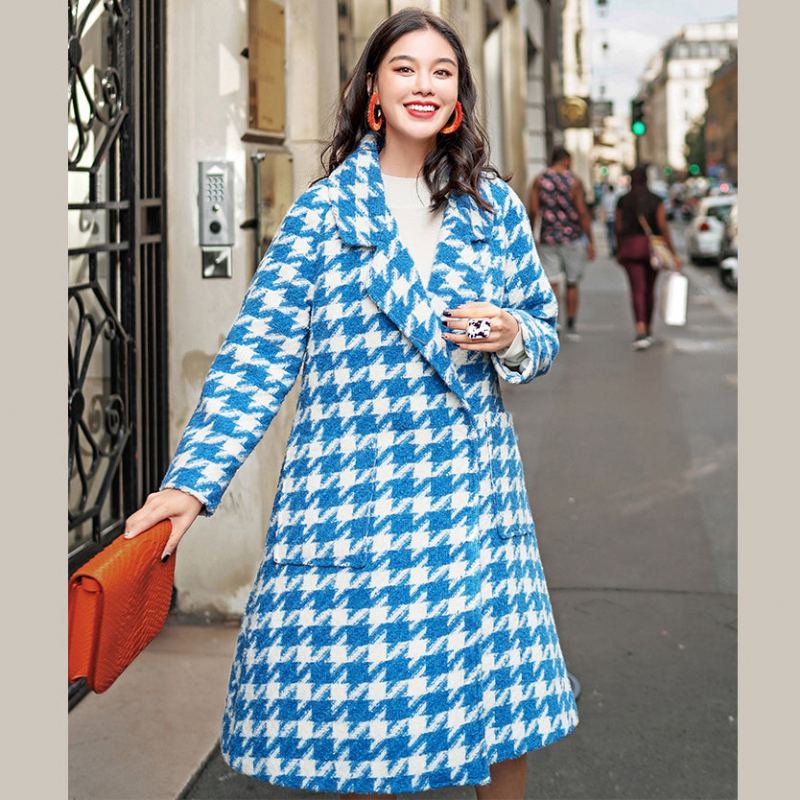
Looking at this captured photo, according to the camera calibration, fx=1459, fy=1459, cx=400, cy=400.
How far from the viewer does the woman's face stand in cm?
267

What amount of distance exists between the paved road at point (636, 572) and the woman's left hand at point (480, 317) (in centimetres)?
168

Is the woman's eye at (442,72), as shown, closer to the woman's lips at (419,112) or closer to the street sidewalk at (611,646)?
the woman's lips at (419,112)

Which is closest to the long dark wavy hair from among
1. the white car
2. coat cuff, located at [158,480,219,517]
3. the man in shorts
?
coat cuff, located at [158,480,219,517]

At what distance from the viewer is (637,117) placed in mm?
28516

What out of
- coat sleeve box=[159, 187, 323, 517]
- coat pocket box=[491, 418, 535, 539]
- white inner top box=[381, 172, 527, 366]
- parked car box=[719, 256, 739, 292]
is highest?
white inner top box=[381, 172, 527, 366]

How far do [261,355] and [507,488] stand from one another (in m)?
0.52

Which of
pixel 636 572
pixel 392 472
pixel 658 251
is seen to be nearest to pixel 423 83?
pixel 392 472

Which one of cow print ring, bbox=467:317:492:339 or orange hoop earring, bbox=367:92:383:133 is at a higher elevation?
orange hoop earring, bbox=367:92:383:133

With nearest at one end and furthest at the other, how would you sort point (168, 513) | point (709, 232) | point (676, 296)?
point (168, 513) → point (676, 296) → point (709, 232)

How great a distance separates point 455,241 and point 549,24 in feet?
81.9

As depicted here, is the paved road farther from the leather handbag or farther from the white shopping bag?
the leather handbag

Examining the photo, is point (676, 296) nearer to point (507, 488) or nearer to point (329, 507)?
point (507, 488)

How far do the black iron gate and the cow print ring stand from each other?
219 centimetres

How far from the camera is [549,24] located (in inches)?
1048
